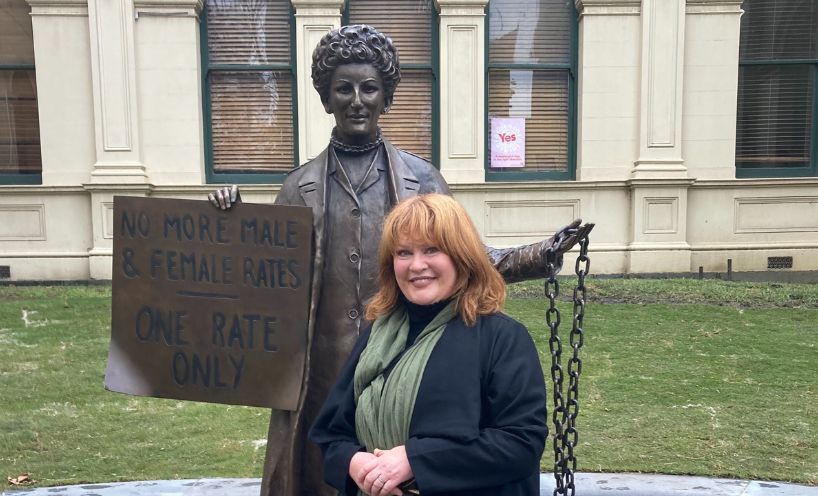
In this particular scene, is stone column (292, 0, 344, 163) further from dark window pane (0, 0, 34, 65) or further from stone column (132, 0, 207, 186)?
dark window pane (0, 0, 34, 65)

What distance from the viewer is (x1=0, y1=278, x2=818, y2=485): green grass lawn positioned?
436 centimetres

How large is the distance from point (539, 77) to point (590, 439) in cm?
812

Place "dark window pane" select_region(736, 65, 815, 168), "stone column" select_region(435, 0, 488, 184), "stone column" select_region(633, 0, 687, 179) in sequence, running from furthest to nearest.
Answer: "dark window pane" select_region(736, 65, 815, 168), "stone column" select_region(435, 0, 488, 184), "stone column" select_region(633, 0, 687, 179)

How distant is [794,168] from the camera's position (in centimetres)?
1184

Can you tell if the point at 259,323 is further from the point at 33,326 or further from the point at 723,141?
the point at 723,141

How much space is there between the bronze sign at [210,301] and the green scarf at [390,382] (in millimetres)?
643

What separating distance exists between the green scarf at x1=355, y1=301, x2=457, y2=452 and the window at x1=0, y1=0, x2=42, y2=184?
11.3 metres

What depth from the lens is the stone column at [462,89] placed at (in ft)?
35.2

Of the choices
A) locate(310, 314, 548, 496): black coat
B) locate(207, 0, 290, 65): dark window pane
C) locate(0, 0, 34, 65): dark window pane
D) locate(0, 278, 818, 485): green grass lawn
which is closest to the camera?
locate(310, 314, 548, 496): black coat

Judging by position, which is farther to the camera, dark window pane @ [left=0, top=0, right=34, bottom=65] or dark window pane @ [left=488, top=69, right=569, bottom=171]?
dark window pane @ [left=488, top=69, right=569, bottom=171]

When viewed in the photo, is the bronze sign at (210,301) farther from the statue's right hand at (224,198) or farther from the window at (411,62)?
the window at (411,62)

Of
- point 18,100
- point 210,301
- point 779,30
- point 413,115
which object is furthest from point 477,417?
point 779,30

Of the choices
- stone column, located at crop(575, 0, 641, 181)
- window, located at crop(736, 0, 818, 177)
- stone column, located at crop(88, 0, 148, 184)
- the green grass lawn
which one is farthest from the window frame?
stone column, located at crop(88, 0, 148, 184)

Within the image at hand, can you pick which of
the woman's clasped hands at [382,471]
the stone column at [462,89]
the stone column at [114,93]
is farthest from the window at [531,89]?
the woman's clasped hands at [382,471]
